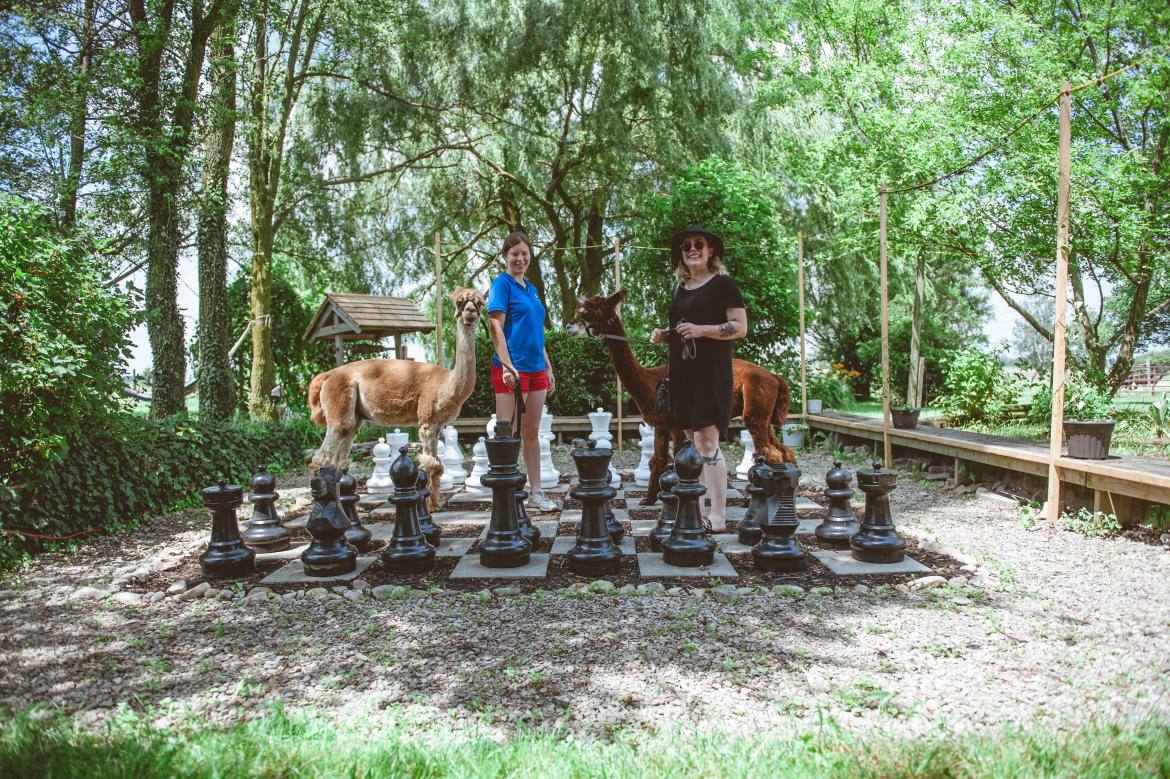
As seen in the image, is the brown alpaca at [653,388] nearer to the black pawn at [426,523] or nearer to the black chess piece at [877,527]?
the black chess piece at [877,527]

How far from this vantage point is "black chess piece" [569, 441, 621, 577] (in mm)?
3182

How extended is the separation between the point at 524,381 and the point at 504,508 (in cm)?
128

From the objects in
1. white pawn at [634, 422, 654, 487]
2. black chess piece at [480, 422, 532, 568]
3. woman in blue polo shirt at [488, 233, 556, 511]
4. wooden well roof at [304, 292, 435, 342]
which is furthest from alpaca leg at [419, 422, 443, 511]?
wooden well roof at [304, 292, 435, 342]

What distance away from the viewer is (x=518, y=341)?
4.35 m

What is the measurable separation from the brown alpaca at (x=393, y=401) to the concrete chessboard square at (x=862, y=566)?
248 cm

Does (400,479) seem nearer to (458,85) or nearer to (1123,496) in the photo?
(1123,496)

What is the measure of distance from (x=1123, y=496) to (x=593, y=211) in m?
11.3

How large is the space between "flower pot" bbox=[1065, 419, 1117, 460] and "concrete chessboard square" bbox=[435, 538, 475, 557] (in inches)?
154

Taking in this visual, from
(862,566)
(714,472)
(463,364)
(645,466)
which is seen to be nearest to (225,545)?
(463,364)

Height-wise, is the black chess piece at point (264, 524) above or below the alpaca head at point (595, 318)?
below

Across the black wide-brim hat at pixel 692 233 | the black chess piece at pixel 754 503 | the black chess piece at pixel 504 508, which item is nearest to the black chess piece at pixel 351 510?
the black chess piece at pixel 504 508

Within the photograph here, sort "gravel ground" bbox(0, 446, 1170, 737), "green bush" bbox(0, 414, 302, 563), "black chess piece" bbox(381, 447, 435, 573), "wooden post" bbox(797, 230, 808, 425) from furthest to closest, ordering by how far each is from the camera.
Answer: "wooden post" bbox(797, 230, 808, 425) < "green bush" bbox(0, 414, 302, 563) < "black chess piece" bbox(381, 447, 435, 573) < "gravel ground" bbox(0, 446, 1170, 737)

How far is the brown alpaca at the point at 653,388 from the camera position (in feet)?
13.9

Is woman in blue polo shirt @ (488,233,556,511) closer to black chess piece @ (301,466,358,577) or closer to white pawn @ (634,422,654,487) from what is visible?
black chess piece @ (301,466,358,577)
